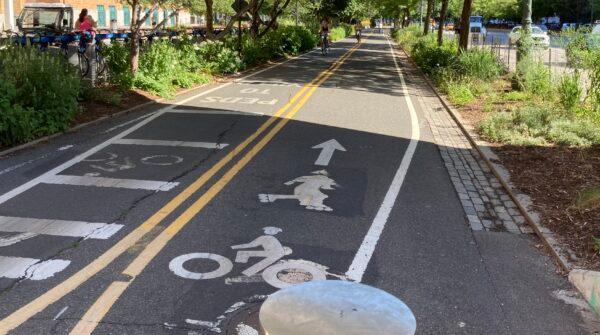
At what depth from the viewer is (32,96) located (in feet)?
34.0

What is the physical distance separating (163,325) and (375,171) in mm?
5250

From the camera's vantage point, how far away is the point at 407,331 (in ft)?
8.41

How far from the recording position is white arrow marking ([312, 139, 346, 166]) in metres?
9.40

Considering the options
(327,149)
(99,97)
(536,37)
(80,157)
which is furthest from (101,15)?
(327,149)

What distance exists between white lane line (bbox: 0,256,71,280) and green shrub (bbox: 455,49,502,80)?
587 inches

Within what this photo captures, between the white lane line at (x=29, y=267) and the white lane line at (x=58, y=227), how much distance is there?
0.65 meters

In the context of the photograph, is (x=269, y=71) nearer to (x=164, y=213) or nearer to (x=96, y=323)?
(x=164, y=213)

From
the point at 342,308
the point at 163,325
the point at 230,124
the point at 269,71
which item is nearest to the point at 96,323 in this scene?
the point at 163,325

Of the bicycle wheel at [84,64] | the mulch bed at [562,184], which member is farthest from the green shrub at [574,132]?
the bicycle wheel at [84,64]

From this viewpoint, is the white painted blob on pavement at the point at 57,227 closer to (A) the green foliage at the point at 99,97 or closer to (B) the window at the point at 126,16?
(A) the green foliage at the point at 99,97

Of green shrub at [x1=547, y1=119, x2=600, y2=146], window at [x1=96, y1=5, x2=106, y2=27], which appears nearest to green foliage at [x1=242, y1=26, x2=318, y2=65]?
green shrub at [x1=547, y1=119, x2=600, y2=146]

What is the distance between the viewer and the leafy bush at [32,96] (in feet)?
31.4

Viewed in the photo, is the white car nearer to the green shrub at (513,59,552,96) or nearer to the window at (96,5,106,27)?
the green shrub at (513,59,552,96)

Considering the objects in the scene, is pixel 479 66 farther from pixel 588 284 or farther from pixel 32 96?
pixel 588 284
